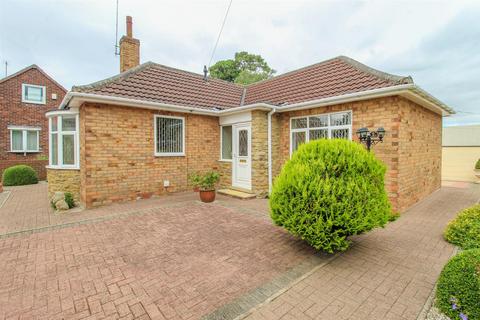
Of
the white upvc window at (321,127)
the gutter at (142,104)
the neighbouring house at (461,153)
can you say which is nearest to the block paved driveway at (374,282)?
the white upvc window at (321,127)

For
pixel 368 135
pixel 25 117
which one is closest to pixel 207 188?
pixel 368 135

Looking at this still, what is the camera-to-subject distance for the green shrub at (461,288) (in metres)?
2.26

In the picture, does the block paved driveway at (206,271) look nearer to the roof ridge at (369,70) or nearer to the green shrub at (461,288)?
the green shrub at (461,288)

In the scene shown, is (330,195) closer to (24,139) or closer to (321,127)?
(321,127)

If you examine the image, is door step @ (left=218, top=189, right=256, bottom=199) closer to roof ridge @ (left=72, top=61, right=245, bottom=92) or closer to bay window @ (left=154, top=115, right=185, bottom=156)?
bay window @ (left=154, top=115, right=185, bottom=156)

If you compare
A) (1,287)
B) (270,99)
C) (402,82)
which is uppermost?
(270,99)

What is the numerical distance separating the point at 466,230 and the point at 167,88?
31.9 ft

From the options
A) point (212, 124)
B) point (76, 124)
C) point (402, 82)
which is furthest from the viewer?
point (212, 124)

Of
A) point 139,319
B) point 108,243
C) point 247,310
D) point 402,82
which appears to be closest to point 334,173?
point 247,310

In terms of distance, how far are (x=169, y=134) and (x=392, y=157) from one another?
726cm

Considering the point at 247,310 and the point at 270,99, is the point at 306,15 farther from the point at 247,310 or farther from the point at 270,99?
the point at 247,310

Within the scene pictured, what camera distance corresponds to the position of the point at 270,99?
33.1ft

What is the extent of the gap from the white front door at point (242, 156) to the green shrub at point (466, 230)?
5588 millimetres

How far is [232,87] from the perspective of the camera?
12.5 m
